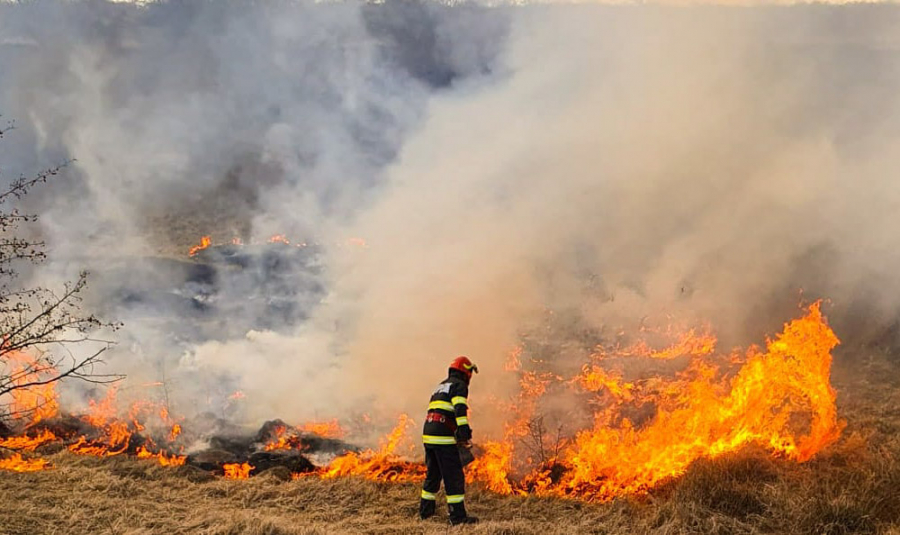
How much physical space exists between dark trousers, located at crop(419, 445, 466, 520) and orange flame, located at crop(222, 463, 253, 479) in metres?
3.17

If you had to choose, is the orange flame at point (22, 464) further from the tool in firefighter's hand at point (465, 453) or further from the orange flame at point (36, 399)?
the tool in firefighter's hand at point (465, 453)

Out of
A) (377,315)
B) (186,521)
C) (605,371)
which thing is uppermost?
(377,315)

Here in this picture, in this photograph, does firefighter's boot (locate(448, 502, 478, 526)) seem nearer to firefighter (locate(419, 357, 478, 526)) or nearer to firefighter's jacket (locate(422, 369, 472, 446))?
firefighter (locate(419, 357, 478, 526))

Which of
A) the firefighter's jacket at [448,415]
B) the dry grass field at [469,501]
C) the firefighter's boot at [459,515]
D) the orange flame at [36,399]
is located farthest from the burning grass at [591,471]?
the firefighter's jacket at [448,415]

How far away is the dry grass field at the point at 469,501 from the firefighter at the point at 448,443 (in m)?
0.31

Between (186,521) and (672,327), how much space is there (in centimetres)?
924

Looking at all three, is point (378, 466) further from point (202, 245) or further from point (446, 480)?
point (202, 245)

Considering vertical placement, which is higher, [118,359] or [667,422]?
[118,359]

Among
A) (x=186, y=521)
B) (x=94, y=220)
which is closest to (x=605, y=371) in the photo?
(x=186, y=521)

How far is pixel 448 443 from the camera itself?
23.6 ft

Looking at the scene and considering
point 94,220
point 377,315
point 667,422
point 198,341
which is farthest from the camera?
point 94,220

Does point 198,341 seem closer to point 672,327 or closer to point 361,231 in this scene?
point 361,231

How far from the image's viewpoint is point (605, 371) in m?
10.3

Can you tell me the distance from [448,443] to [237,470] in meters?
3.91
